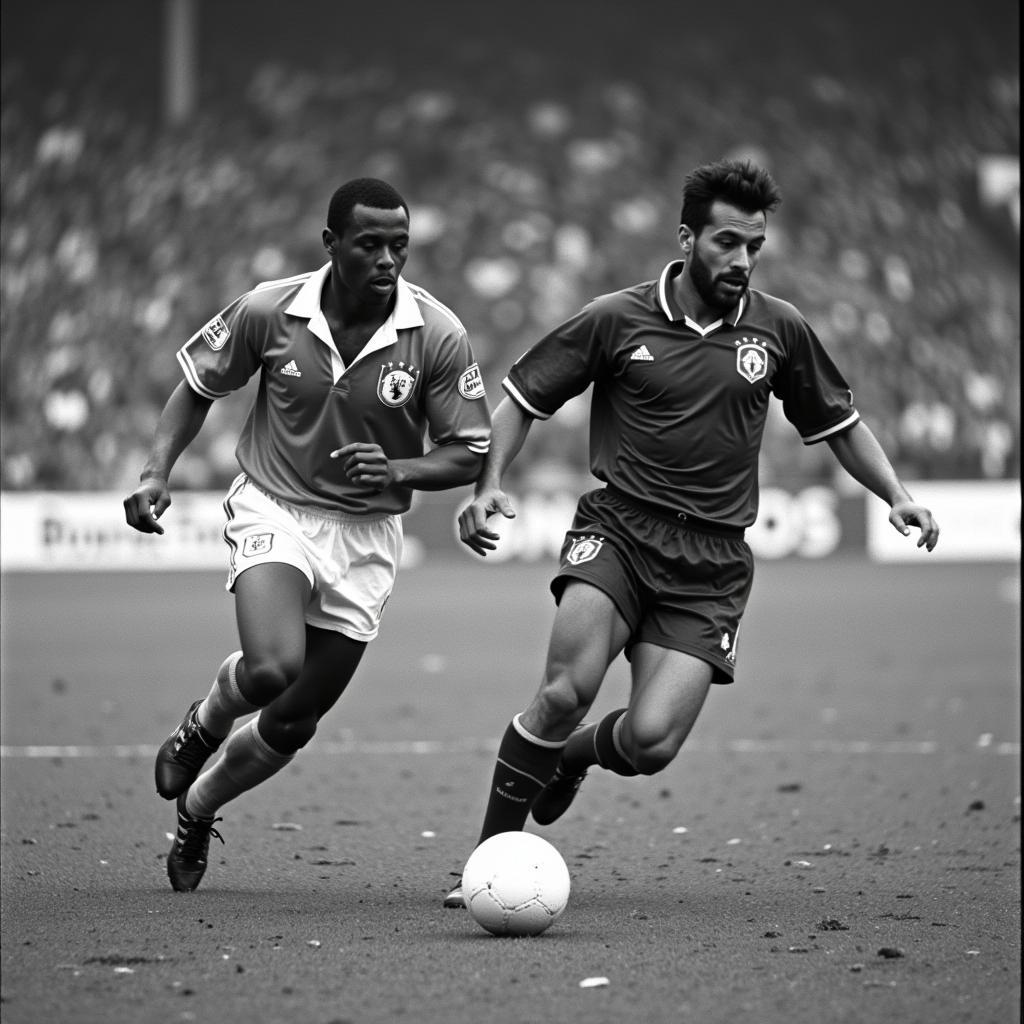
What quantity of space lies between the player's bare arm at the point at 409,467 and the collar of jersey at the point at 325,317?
0.29 meters

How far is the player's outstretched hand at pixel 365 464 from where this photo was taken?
18.3ft

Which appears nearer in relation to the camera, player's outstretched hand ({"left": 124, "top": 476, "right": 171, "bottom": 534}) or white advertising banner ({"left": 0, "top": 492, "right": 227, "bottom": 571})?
player's outstretched hand ({"left": 124, "top": 476, "right": 171, "bottom": 534})

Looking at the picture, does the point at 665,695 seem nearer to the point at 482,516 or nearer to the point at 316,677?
the point at 482,516

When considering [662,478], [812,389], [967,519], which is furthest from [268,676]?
[967,519]

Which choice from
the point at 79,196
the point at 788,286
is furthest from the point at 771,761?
the point at 79,196

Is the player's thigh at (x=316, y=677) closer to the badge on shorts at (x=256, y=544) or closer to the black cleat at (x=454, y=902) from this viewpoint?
the badge on shorts at (x=256, y=544)

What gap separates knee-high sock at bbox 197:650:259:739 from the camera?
5766 millimetres

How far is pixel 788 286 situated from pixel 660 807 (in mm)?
25430

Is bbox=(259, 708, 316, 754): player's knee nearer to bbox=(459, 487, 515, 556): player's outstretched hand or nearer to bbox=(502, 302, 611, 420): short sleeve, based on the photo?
bbox=(459, 487, 515, 556): player's outstretched hand

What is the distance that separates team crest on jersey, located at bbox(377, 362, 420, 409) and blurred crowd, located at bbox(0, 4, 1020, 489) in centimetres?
2276

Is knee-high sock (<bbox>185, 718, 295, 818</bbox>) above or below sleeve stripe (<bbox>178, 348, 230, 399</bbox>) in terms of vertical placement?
below

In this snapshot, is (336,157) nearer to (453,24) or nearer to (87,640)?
(453,24)

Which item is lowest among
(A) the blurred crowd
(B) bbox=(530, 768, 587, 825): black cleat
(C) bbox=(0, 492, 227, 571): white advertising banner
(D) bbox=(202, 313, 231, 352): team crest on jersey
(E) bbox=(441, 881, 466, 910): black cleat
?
(E) bbox=(441, 881, 466, 910): black cleat

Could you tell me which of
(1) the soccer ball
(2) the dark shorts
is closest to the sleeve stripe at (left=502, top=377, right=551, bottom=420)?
(2) the dark shorts
